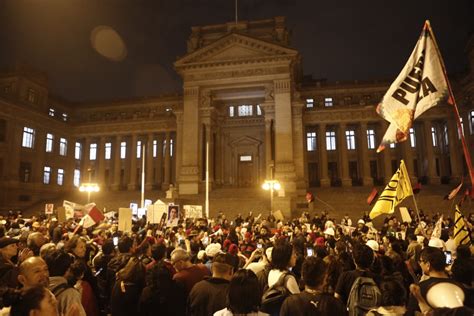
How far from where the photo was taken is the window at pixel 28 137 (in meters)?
44.4

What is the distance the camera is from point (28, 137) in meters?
45.1

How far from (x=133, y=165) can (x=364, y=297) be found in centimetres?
4777

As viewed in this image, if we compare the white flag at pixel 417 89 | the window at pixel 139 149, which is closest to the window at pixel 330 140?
the window at pixel 139 149

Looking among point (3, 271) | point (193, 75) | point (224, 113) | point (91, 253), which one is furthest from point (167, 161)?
point (3, 271)

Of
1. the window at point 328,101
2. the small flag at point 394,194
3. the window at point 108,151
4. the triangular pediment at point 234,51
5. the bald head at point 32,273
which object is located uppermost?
the triangular pediment at point 234,51

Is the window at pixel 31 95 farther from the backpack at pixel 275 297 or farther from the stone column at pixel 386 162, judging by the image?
the backpack at pixel 275 297

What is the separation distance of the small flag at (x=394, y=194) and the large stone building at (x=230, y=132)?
22294mm

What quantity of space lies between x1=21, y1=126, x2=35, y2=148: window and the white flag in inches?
1847

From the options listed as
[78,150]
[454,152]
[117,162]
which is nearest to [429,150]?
[454,152]

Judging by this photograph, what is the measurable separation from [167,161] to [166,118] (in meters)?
5.87

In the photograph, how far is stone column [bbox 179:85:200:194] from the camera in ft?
128

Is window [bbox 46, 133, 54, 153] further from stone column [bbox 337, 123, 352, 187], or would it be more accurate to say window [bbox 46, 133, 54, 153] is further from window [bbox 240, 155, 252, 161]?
stone column [bbox 337, 123, 352, 187]

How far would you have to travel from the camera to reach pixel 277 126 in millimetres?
38969

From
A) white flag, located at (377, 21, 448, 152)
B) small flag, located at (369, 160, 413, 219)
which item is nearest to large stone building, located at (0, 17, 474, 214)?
small flag, located at (369, 160, 413, 219)
